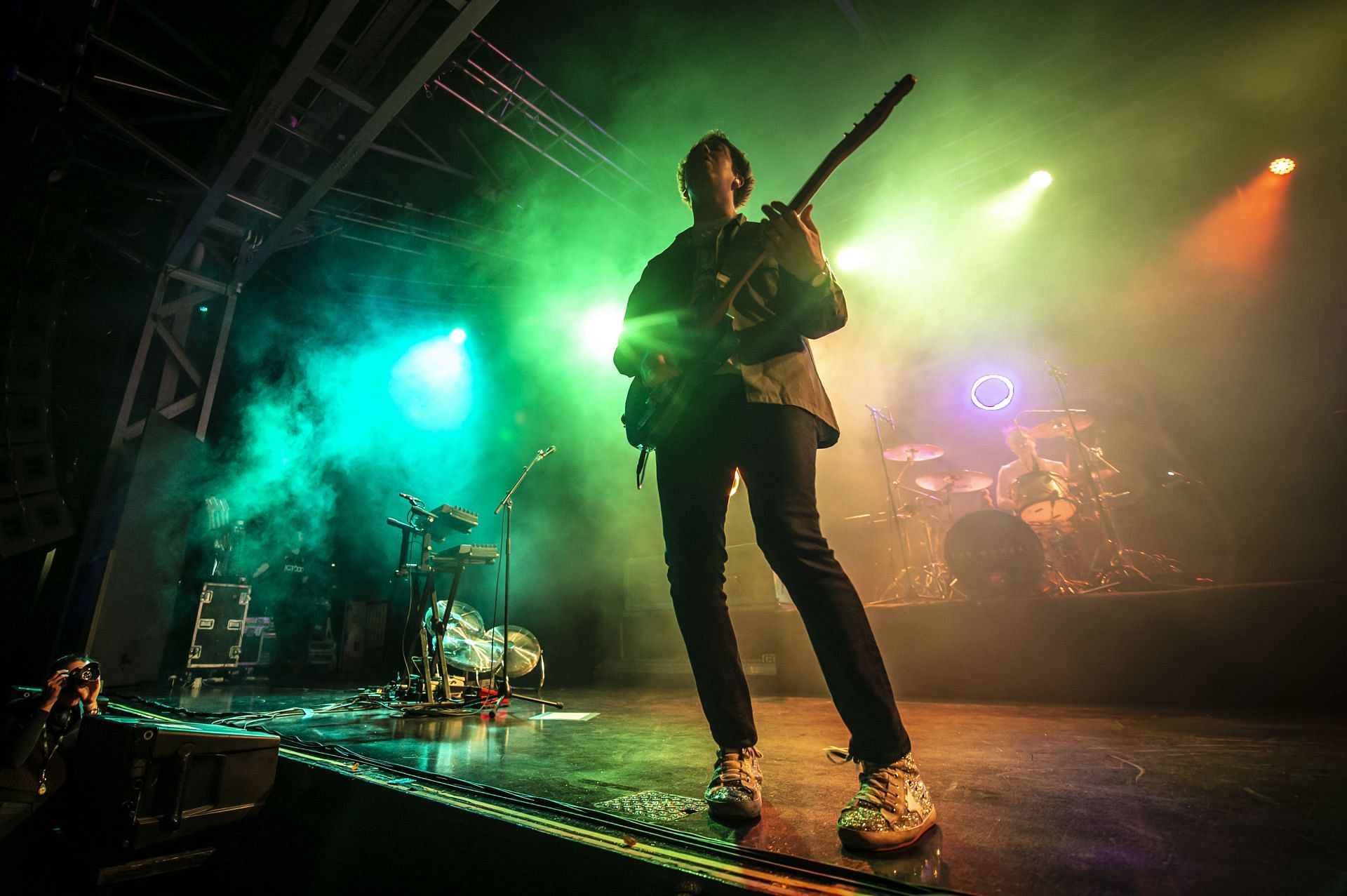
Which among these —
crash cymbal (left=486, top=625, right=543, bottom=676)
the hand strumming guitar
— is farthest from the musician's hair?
crash cymbal (left=486, top=625, right=543, bottom=676)

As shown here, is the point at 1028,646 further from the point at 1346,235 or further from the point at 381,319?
the point at 381,319

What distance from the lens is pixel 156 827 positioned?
1450 millimetres

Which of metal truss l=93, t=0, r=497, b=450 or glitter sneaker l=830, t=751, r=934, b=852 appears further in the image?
metal truss l=93, t=0, r=497, b=450

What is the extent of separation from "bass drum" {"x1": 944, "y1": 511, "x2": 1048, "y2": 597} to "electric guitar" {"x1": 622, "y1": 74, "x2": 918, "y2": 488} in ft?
11.3

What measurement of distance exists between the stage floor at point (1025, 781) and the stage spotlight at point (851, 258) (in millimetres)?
5319

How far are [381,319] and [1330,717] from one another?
Answer: 31.2 feet

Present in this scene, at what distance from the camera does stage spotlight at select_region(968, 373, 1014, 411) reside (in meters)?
6.30

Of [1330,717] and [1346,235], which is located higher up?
[1346,235]

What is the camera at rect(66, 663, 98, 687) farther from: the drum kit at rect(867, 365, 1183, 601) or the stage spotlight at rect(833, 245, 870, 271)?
the stage spotlight at rect(833, 245, 870, 271)

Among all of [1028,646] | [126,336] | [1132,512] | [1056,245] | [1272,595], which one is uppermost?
[1056,245]

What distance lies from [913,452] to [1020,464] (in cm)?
101

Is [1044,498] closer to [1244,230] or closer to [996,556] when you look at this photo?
[996,556]

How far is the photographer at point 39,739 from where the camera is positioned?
5.39ft

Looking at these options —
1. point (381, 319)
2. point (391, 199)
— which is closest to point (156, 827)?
point (391, 199)
